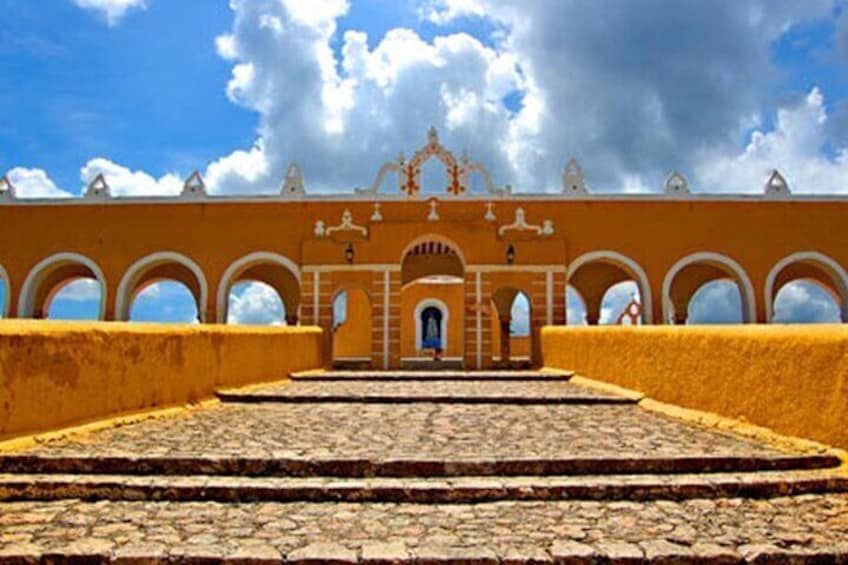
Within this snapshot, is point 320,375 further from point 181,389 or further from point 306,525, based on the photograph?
point 306,525

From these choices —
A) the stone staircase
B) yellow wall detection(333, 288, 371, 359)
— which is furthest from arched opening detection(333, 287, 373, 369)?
the stone staircase

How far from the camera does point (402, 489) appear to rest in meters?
3.97

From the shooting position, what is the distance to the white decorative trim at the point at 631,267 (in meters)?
16.8

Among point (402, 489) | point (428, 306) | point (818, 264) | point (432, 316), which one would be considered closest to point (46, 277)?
point (428, 306)

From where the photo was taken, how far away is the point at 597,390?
897 cm

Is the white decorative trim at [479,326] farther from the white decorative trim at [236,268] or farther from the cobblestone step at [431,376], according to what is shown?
the white decorative trim at [236,268]

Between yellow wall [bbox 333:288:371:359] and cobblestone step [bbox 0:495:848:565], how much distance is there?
19.2m

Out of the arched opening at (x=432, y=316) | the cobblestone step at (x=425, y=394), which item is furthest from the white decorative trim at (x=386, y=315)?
the arched opening at (x=432, y=316)

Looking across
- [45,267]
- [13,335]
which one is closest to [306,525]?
[13,335]

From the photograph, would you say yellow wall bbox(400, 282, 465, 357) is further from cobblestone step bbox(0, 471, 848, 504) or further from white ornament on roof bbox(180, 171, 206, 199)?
cobblestone step bbox(0, 471, 848, 504)

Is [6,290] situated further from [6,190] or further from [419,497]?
[419,497]

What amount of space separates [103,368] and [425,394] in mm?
4103

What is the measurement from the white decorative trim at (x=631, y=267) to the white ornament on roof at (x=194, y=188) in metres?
9.77

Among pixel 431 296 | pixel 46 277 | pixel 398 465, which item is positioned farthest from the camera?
pixel 431 296
